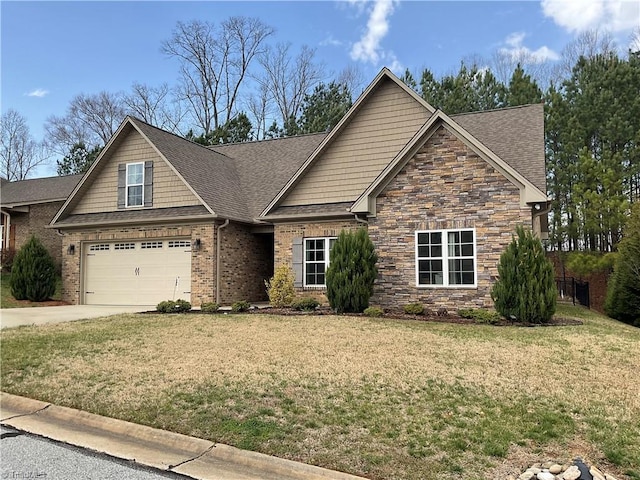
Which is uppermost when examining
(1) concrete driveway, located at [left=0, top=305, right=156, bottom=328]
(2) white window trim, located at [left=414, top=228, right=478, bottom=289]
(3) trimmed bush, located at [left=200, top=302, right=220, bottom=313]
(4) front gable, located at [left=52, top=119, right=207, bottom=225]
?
(4) front gable, located at [left=52, top=119, right=207, bottom=225]

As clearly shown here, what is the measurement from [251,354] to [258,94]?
3527cm

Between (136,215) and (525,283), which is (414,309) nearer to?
(525,283)

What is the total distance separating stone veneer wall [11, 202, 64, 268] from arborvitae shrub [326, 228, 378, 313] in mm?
18204

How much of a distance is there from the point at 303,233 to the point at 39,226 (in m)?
17.1

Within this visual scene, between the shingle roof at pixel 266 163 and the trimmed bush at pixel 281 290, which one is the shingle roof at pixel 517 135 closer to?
the shingle roof at pixel 266 163

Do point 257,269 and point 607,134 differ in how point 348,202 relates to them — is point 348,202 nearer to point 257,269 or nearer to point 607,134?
point 257,269

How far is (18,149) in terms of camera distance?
4500cm

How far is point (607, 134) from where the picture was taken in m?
26.2

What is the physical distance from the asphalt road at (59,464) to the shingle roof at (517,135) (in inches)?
469

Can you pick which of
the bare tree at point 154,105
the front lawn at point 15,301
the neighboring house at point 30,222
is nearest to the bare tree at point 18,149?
the bare tree at point 154,105

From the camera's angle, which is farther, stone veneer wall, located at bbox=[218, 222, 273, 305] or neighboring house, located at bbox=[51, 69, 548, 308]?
stone veneer wall, located at bbox=[218, 222, 273, 305]

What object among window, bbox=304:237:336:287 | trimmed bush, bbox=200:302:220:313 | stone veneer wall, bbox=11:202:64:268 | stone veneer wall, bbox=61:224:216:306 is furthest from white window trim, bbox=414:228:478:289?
stone veneer wall, bbox=11:202:64:268

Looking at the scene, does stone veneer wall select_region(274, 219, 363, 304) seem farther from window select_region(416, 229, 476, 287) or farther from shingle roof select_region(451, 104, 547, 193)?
shingle roof select_region(451, 104, 547, 193)

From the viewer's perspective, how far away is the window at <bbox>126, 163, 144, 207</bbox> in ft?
59.9
